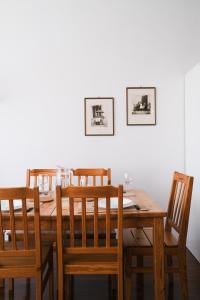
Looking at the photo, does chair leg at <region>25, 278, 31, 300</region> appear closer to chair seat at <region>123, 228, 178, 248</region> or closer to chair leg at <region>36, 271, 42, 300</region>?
chair leg at <region>36, 271, 42, 300</region>

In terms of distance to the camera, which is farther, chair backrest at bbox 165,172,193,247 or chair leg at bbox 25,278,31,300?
chair leg at bbox 25,278,31,300

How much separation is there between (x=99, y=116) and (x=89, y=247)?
1.79 m

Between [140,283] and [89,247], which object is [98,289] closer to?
[140,283]

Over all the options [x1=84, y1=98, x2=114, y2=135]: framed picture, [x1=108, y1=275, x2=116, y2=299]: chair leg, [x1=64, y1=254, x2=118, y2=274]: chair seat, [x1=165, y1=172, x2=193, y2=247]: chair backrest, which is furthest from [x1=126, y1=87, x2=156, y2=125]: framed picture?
[x1=64, y1=254, x2=118, y2=274]: chair seat

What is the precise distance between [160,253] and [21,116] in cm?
217

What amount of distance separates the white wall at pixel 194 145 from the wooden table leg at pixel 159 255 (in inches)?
44.0

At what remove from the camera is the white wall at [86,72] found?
302cm

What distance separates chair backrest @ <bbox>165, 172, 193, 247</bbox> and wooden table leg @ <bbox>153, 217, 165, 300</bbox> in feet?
0.77

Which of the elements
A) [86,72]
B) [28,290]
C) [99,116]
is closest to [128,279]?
[28,290]

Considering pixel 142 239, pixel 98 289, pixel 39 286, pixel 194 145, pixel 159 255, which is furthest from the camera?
pixel 194 145

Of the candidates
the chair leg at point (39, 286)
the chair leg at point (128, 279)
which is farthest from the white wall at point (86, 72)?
the chair leg at point (39, 286)

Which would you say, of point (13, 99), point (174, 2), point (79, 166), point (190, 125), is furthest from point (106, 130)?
point (174, 2)

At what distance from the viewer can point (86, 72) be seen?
9.91ft

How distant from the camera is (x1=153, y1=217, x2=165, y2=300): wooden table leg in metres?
1.61
